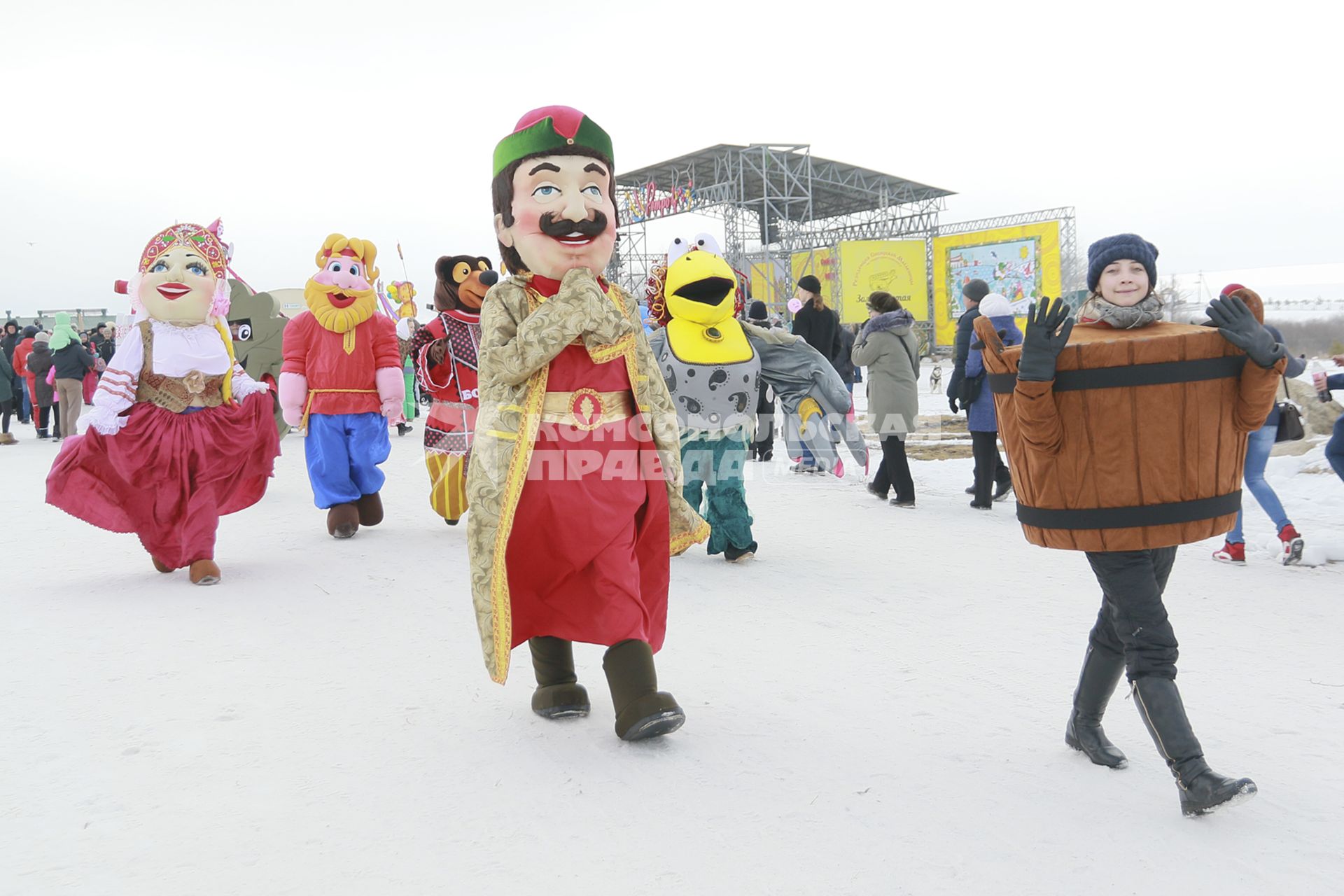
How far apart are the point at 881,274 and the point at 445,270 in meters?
26.9

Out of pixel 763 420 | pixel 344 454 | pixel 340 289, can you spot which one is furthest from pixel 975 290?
pixel 344 454

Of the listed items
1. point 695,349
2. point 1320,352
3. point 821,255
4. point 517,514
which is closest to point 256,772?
point 517,514

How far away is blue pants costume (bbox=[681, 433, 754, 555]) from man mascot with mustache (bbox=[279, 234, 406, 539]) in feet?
7.10

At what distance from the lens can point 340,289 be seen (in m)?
6.16

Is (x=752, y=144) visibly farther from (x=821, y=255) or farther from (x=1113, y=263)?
(x=1113, y=263)

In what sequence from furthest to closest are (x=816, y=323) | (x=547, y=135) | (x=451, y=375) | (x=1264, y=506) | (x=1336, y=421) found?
(x=816, y=323) → (x=451, y=375) → (x=1264, y=506) → (x=1336, y=421) → (x=547, y=135)

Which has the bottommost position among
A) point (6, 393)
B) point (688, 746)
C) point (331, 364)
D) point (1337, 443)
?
point (688, 746)

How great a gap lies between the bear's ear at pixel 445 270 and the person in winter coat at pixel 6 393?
11.0 metres

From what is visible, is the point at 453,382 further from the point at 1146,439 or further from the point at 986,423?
the point at 1146,439

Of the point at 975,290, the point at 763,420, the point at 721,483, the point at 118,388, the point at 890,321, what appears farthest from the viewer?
the point at 763,420

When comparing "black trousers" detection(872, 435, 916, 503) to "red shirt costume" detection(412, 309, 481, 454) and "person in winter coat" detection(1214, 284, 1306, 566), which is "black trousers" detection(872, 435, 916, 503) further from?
"red shirt costume" detection(412, 309, 481, 454)

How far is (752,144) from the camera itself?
2928 cm

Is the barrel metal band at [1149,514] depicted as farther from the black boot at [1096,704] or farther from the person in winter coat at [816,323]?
the person in winter coat at [816,323]

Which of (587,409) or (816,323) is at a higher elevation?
(816,323)
